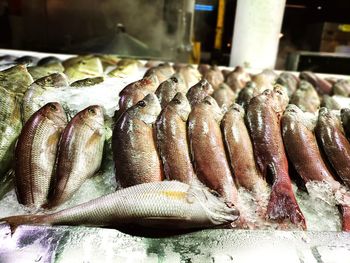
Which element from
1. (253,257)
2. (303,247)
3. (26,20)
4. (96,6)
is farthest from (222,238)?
(26,20)

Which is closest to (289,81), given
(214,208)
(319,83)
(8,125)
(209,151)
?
(319,83)

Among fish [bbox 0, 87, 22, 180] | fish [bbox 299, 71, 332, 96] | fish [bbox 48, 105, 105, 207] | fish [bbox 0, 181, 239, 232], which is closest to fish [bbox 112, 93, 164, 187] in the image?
fish [bbox 48, 105, 105, 207]

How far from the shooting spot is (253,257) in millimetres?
1438

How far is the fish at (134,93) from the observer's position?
7.86 ft

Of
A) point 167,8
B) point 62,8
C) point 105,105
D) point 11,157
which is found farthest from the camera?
point 62,8

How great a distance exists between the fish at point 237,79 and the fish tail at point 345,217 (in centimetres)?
190

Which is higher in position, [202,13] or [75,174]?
[202,13]

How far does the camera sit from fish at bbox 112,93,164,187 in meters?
1.88

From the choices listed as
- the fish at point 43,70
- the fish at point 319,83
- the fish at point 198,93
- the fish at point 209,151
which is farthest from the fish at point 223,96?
the fish at point 43,70

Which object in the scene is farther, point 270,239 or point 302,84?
point 302,84

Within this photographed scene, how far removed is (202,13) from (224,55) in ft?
11.1

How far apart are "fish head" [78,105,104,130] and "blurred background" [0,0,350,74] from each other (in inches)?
228

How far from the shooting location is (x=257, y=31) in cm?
475

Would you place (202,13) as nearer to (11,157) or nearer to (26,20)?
(26,20)
